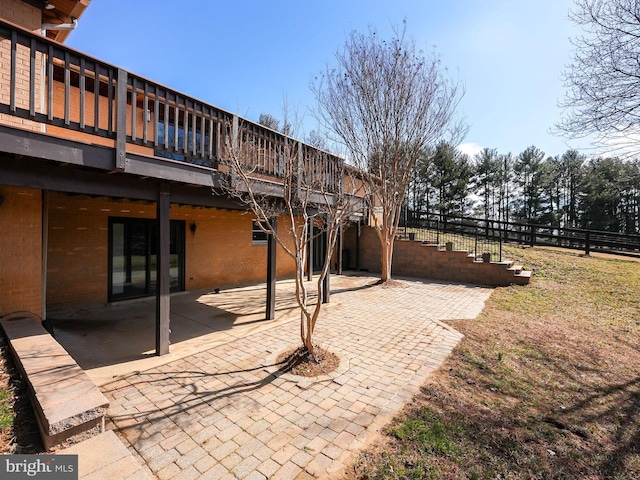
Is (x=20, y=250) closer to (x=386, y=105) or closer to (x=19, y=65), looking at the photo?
(x=19, y=65)

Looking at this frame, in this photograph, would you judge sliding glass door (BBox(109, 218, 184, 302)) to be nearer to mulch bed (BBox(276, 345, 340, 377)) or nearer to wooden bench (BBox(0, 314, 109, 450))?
wooden bench (BBox(0, 314, 109, 450))

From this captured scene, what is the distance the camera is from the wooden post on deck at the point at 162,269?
14.1 ft

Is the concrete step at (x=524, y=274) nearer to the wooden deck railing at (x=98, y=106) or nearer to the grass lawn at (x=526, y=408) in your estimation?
the grass lawn at (x=526, y=408)

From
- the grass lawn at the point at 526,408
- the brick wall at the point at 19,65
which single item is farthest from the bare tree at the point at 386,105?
the brick wall at the point at 19,65

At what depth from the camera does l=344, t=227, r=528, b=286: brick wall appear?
404 inches

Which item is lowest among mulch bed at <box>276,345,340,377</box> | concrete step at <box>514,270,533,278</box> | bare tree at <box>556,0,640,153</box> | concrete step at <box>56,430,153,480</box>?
mulch bed at <box>276,345,340,377</box>

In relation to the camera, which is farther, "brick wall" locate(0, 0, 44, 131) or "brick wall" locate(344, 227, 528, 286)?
"brick wall" locate(344, 227, 528, 286)

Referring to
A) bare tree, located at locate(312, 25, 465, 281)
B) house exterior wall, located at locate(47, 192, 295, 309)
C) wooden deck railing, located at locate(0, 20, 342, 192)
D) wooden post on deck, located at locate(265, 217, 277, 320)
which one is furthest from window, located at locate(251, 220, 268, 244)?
wooden post on deck, located at locate(265, 217, 277, 320)

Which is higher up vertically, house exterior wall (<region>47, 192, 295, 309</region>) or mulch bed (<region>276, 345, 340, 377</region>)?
house exterior wall (<region>47, 192, 295, 309</region>)

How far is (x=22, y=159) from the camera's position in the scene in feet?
10.7

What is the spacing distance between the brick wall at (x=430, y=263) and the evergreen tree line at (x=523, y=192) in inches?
559

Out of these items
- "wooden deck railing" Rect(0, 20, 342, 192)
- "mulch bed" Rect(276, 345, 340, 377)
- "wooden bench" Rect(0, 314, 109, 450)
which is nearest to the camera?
"wooden bench" Rect(0, 314, 109, 450)

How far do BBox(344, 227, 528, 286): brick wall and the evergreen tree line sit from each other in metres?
14.2

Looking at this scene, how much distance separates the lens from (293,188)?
595 cm
